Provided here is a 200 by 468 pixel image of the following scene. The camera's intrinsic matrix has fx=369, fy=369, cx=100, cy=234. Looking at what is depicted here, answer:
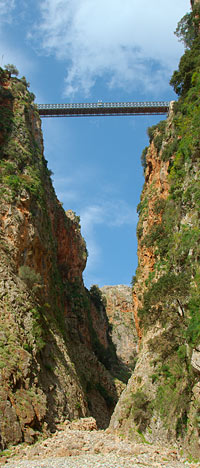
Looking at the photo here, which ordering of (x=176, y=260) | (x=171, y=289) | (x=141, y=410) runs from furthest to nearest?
(x=176, y=260), (x=171, y=289), (x=141, y=410)

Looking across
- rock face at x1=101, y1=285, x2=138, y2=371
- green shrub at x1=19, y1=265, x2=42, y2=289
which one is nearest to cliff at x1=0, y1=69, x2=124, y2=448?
green shrub at x1=19, y1=265, x2=42, y2=289

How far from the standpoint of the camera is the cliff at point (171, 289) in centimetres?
1852

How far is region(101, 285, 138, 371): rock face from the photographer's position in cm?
7231

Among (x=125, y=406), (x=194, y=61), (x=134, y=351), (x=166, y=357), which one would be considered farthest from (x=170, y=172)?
(x=134, y=351)

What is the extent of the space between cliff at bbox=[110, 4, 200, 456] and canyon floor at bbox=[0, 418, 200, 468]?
1294 mm

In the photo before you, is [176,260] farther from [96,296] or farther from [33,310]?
[96,296]

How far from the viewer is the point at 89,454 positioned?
16828mm

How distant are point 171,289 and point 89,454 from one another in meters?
9.94

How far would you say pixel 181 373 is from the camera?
65.2 feet

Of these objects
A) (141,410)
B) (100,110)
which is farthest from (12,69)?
(141,410)

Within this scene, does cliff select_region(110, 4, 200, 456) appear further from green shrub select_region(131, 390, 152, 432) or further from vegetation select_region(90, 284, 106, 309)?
vegetation select_region(90, 284, 106, 309)

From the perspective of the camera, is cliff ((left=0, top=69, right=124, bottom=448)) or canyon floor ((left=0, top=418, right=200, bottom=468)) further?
cliff ((left=0, top=69, right=124, bottom=448))

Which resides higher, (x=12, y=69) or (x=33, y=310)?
(x=12, y=69)

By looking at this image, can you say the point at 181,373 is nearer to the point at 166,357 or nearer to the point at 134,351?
the point at 166,357
